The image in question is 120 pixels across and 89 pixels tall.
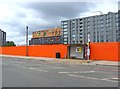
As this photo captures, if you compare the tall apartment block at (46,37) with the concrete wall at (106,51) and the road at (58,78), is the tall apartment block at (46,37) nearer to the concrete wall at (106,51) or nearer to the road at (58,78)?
the concrete wall at (106,51)

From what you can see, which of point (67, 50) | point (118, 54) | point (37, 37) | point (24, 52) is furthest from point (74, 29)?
point (118, 54)

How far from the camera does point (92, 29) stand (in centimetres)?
12812

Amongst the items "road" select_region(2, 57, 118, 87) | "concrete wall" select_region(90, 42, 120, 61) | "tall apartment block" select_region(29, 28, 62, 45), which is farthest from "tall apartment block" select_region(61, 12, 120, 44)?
"road" select_region(2, 57, 118, 87)

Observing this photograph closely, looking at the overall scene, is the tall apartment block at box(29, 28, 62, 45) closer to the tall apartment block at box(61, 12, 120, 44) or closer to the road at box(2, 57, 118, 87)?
the tall apartment block at box(61, 12, 120, 44)

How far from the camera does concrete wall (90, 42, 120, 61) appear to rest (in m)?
33.5

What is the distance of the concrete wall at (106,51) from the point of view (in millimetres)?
33531

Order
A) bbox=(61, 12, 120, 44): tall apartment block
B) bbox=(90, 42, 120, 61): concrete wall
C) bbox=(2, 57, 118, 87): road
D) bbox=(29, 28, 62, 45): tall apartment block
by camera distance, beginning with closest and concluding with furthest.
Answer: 1. bbox=(2, 57, 118, 87): road
2. bbox=(90, 42, 120, 61): concrete wall
3. bbox=(61, 12, 120, 44): tall apartment block
4. bbox=(29, 28, 62, 45): tall apartment block

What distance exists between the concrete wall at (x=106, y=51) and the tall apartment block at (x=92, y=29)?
72.0 meters

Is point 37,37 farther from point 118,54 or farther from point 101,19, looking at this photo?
point 118,54

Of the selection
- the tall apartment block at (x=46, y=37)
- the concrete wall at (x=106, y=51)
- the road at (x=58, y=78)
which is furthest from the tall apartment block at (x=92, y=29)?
the road at (x=58, y=78)

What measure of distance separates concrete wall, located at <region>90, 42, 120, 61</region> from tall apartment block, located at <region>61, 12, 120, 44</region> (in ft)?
236

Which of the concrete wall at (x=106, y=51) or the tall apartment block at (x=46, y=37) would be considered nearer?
the concrete wall at (x=106, y=51)

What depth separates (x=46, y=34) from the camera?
129 metres

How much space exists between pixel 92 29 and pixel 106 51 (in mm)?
93982
